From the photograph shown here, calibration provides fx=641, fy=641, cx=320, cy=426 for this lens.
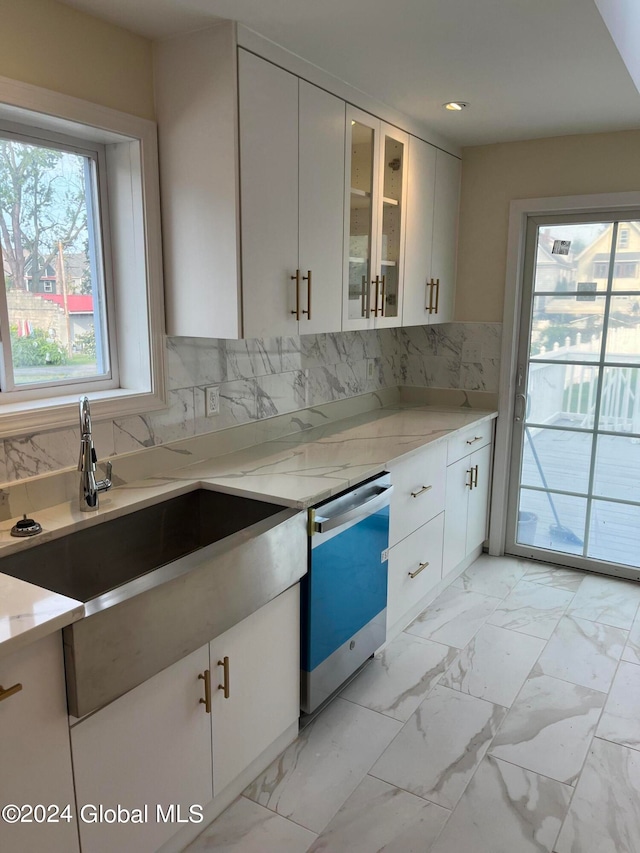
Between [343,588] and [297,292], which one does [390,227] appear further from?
[343,588]

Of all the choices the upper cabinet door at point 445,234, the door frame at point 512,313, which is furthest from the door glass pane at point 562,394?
the upper cabinet door at point 445,234

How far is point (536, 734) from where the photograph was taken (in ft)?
7.46

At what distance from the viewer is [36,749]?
1.31m

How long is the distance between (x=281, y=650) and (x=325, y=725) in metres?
0.46

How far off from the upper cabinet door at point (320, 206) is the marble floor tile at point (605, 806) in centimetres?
180

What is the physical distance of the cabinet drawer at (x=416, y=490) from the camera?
2.65 meters

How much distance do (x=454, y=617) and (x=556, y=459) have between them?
3.85 feet

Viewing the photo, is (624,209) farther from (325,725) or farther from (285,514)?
(325,725)

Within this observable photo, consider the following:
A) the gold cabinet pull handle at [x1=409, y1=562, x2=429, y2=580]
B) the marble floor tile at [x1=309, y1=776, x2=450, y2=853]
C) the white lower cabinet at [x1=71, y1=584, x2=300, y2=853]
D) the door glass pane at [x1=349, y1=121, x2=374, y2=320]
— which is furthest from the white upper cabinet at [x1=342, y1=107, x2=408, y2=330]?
the marble floor tile at [x1=309, y1=776, x2=450, y2=853]

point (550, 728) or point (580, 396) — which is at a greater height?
point (580, 396)

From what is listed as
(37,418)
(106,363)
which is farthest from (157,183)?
(37,418)

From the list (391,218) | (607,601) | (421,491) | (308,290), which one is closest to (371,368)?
(391,218)

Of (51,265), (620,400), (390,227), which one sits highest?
(390,227)

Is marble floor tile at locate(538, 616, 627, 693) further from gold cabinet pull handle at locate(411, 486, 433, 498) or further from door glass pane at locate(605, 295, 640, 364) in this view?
door glass pane at locate(605, 295, 640, 364)
